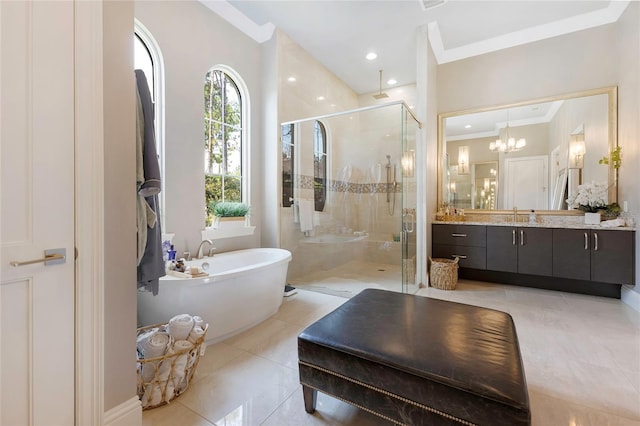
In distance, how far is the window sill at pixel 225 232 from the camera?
118 inches

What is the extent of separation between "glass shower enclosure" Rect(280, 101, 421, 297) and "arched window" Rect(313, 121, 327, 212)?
0.01 meters

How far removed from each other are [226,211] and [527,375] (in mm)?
2926

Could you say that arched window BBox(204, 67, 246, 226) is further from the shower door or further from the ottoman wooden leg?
the ottoman wooden leg

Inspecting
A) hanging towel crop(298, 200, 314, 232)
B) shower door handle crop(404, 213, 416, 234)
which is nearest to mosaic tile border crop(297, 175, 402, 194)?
hanging towel crop(298, 200, 314, 232)

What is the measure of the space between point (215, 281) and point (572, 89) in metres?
4.58

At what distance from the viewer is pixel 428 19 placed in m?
3.30

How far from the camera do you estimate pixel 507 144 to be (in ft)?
12.5

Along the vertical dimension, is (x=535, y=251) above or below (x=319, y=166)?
below

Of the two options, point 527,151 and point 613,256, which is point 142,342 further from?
point 527,151

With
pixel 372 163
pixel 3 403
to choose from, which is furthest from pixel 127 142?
pixel 372 163

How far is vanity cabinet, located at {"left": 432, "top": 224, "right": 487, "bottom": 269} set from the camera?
3605mm

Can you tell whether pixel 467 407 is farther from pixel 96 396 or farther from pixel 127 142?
pixel 127 142

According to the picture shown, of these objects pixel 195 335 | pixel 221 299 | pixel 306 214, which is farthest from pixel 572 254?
pixel 195 335

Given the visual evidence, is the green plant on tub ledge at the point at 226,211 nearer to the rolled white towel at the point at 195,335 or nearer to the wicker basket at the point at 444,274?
the rolled white towel at the point at 195,335
